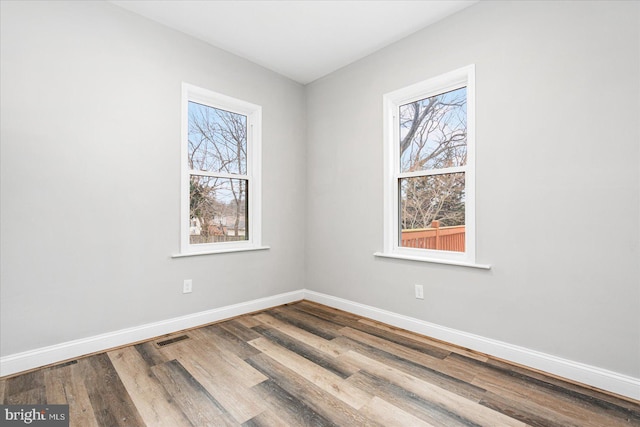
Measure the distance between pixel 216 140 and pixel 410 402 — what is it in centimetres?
284

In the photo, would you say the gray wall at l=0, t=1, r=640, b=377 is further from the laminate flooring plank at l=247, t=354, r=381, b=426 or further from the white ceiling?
the laminate flooring plank at l=247, t=354, r=381, b=426

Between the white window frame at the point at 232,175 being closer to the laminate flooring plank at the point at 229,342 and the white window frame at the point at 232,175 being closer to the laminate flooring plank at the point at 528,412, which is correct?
the laminate flooring plank at the point at 229,342

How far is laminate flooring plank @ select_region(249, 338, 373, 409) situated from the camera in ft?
5.78

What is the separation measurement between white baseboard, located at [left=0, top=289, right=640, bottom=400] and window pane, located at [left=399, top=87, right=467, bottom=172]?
4.69 ft

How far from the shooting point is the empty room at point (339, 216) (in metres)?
1.79

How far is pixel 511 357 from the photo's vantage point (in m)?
2.18

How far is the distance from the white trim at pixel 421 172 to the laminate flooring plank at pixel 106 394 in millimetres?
2250

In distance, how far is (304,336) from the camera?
265cm

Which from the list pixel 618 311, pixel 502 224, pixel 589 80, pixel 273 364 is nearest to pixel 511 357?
pixel 618 311

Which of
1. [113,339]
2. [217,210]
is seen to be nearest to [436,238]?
[217,210]

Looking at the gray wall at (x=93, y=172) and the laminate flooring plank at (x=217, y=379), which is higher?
the gray wall at (x=93, y=172)

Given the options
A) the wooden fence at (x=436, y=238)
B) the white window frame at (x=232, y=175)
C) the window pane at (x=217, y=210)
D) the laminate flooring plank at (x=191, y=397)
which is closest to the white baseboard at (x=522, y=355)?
the wooden fence at (x=436, y=238)

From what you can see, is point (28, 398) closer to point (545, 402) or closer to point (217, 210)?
point (217, 210)

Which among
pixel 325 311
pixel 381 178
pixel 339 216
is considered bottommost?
pixel 325 311
